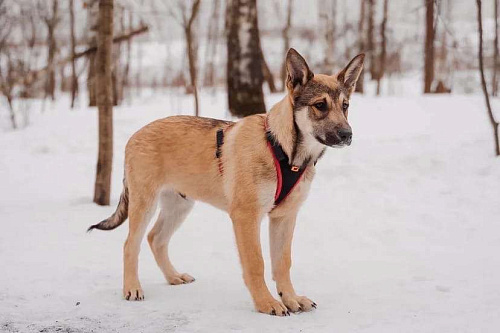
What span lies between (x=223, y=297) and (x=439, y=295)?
1875 mm

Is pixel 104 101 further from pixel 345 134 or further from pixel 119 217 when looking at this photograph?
pixel 345 134

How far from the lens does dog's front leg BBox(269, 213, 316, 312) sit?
4.28m

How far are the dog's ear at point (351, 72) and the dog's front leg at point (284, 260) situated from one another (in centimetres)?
122

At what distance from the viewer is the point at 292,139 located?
13.9 ft

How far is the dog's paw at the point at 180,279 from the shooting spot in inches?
194

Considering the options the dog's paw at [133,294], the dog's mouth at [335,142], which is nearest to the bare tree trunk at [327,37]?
the dog's mouth at [335,142]

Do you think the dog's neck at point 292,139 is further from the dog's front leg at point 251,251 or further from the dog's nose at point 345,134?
the dog's front leg at point 251,251

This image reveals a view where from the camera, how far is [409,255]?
5.69 meters

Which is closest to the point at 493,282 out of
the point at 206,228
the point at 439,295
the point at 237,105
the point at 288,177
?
the point at 439,295

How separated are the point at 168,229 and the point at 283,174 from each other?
155 cm

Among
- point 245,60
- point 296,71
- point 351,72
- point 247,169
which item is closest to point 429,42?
point 245,60

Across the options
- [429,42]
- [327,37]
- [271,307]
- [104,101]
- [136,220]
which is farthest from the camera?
[327,37]

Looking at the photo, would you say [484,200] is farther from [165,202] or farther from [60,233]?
[60,233]

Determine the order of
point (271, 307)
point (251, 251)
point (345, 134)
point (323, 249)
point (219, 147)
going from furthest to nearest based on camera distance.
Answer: point (323, 249), point (219, 147), point (251, 251), point (271, 307), point (345, 134)
